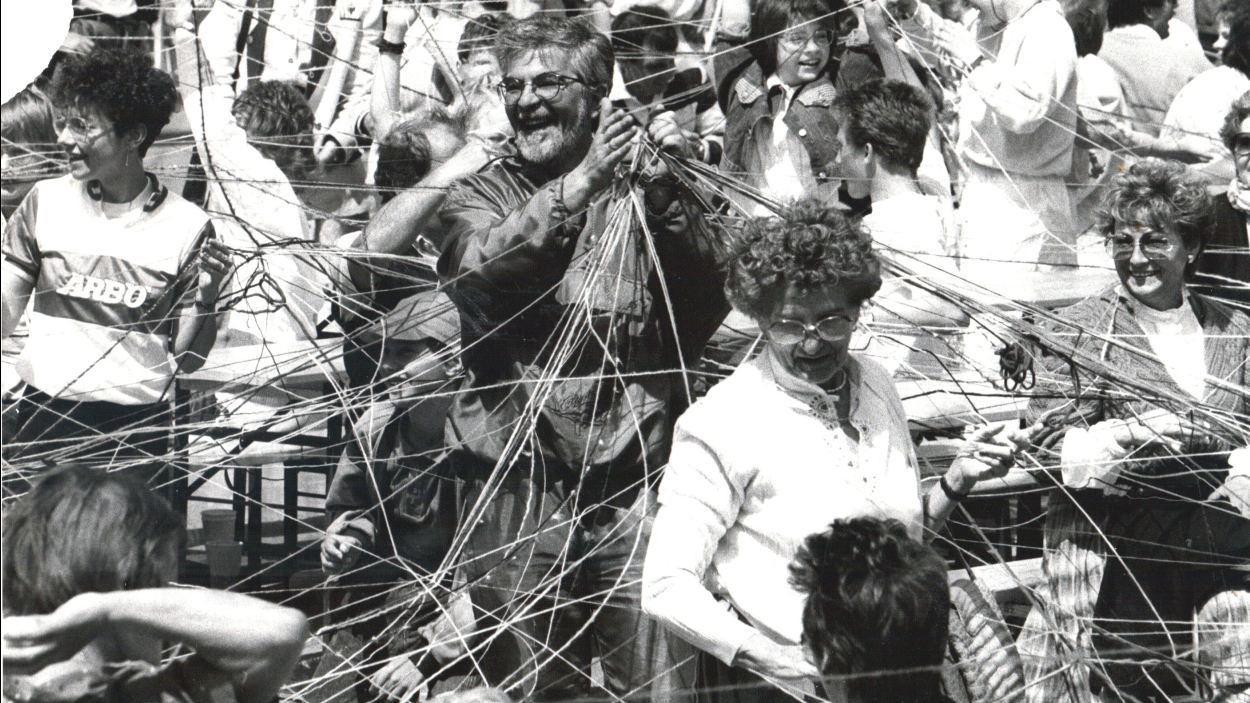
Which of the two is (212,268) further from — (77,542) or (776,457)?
(77,542)

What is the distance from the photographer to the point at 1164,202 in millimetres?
4016

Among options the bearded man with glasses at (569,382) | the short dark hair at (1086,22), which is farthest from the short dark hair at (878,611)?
the short dark hair at (1086,22)

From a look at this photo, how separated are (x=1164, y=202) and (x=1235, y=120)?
0.87m

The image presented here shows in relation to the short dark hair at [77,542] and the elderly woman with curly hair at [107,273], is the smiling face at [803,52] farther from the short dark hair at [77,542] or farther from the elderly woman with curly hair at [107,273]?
the short dark hair at [77,542]

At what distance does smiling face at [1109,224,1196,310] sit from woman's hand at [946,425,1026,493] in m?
0.79

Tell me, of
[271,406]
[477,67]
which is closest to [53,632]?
[271,406]

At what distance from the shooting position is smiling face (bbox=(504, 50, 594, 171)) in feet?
12.1

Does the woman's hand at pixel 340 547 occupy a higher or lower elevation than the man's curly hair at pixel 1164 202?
lower

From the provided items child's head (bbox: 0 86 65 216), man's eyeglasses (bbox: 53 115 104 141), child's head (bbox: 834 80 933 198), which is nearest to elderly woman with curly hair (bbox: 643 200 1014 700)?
child's head (bbox: 834 80 933 198)

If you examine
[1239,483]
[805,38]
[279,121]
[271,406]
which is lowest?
[271,406]

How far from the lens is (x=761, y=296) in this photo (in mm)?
3230

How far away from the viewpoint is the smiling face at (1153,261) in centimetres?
400

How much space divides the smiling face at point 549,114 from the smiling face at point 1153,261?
122 centimetres

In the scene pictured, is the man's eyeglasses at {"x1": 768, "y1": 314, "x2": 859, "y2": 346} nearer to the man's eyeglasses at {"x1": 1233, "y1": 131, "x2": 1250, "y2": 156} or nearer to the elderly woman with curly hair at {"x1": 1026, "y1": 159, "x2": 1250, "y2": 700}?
the elderly woman with curly hair at {"x1": 1026, "y1": 159, "x2": 1250, "y2": 700}
